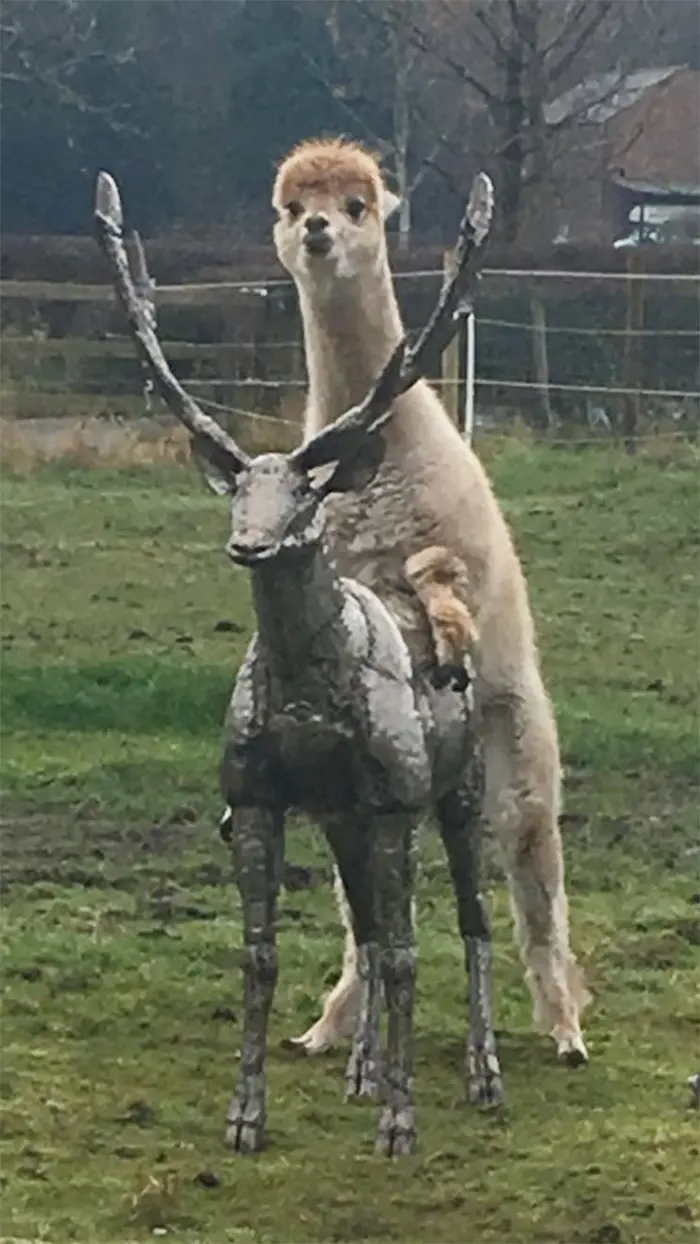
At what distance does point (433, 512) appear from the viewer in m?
6.13

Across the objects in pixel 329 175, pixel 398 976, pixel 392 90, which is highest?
pixel 329 175

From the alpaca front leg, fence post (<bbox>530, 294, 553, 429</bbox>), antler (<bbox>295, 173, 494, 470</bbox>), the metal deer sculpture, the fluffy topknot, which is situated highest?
the fluffy topknot

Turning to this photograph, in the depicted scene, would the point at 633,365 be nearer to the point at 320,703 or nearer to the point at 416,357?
the point at 416,357

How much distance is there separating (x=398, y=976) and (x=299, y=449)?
41.6 inches

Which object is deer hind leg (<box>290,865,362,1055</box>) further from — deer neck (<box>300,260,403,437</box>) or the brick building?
the brick building

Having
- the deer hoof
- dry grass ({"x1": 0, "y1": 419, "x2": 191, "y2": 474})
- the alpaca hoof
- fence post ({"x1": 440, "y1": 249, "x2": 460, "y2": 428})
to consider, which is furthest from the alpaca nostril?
dry grass ({"x1": 0, "y1": 419, "x2": 191, "y2": 474})

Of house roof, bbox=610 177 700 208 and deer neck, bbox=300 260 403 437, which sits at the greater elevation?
deer neck, bbox=300 260 403 437

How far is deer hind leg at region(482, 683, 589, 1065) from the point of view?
6.37 meters

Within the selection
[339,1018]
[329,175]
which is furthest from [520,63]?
[339,1018]

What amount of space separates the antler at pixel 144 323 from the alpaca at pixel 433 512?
93 centimetres

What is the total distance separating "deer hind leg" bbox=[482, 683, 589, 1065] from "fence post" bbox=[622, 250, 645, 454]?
32.3 ft

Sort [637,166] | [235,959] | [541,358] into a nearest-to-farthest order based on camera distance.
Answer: [235,959] → [541,358] → [637,166]

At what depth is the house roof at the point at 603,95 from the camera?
921 inches

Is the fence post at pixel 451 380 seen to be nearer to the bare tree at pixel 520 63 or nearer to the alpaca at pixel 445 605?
the bare tree at pixel 520 63
